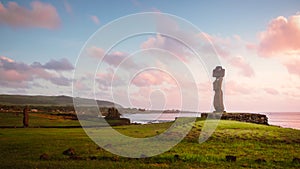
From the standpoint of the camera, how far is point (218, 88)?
178ft

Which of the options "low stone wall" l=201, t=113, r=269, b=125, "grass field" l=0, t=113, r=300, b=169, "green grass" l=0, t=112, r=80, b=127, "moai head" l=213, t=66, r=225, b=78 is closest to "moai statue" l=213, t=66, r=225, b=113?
"moai head" l=213, t=66, r=225, b=78

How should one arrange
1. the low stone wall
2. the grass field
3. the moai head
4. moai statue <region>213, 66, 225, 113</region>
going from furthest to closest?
1. the moai head
2. moai statue <region>213, 66, 225, 113</region>
3. the low stone wall
4. the grass field

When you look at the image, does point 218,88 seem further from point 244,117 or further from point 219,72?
point 244,117

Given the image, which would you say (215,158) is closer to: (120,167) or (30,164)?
(120,167)

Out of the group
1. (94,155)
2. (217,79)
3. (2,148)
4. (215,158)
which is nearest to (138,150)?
(94,155)

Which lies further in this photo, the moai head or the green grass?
the moai head

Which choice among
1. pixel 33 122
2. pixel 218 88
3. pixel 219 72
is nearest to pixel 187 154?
pixel 218 88

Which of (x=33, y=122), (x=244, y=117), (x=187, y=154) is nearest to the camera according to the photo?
(x=187, y=154)

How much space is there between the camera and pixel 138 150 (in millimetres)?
25375

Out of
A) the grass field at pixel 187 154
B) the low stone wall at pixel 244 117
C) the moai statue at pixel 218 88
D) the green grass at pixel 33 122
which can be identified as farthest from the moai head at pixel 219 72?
the green grass at pixel 33 122

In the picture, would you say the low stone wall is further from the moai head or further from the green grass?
the green grass

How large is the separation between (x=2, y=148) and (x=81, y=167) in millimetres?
10958

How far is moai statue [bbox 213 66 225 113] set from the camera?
53.7 meters

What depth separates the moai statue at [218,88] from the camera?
53675mm
